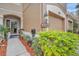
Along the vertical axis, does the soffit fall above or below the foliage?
above

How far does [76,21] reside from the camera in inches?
112

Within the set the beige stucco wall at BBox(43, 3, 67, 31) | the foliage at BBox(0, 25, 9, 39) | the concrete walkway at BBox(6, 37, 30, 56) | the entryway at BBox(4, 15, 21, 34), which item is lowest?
the concrete walkway at BBox(6, 37, 30, 56)

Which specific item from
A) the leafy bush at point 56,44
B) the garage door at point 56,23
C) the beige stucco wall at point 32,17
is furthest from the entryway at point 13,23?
the garage door at point 56,23

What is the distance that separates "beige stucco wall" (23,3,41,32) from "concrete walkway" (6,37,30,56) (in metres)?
0.24

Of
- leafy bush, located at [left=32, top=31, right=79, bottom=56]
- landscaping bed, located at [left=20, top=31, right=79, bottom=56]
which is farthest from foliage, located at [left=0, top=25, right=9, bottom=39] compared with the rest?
leafy bush, located at [left=32, top=31, right=79, bottom=56]

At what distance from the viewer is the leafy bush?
9.12 feet

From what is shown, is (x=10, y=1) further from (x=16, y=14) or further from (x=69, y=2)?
(x=69, y=2)

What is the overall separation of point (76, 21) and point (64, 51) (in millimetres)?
490

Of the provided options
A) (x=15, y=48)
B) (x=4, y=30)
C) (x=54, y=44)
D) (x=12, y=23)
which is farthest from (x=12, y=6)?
(x=54, y=44)

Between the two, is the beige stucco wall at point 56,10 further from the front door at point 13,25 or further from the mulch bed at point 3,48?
the mulch bed at point 3,48

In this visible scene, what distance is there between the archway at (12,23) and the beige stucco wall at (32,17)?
103mm

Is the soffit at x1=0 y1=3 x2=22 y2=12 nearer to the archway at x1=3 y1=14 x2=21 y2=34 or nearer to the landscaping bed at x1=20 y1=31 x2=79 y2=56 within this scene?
the archway at x1=3 y1=14 x2=21 y2=34

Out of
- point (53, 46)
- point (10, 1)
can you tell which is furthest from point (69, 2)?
point (10, 1)

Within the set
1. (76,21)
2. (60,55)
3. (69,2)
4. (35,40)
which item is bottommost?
(60,55)
